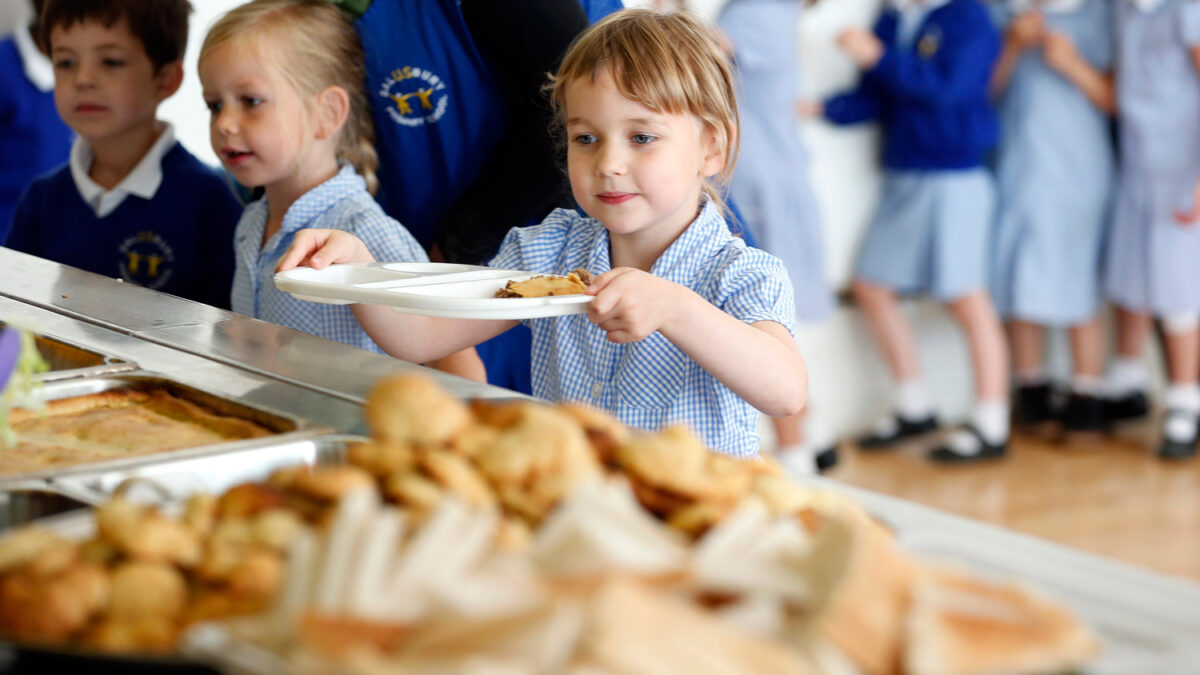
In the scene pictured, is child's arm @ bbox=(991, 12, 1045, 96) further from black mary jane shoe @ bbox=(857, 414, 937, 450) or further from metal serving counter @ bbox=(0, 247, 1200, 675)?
metal serving counter @ bbox=(0, 247, 1200, 675)

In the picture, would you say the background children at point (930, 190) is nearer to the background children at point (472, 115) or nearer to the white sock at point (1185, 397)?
the white sock at point (1185, 397)

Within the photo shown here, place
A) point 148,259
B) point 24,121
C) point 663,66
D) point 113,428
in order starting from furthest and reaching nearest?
1. point 24,121
2. point 148,259
3. point 663,66
4. point 113,428

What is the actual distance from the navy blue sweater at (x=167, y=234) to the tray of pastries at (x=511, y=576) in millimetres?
1717

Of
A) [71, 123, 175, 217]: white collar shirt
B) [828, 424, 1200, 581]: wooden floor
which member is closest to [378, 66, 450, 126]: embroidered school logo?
[71, 123, 175, 217]: white collar shirt

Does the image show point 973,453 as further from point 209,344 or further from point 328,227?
point 209,344

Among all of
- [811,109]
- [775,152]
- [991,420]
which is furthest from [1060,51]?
[991,420]

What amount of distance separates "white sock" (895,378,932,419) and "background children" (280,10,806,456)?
10.2 feet

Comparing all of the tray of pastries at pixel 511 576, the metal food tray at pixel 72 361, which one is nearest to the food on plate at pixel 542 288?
the metal food tray at pixel 72 361

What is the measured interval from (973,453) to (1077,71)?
4.94 feet

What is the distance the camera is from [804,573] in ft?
1.99

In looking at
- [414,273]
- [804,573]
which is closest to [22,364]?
[414,273]

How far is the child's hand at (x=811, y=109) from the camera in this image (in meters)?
4.43

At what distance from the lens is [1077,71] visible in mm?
4477

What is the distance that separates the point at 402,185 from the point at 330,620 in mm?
1608
